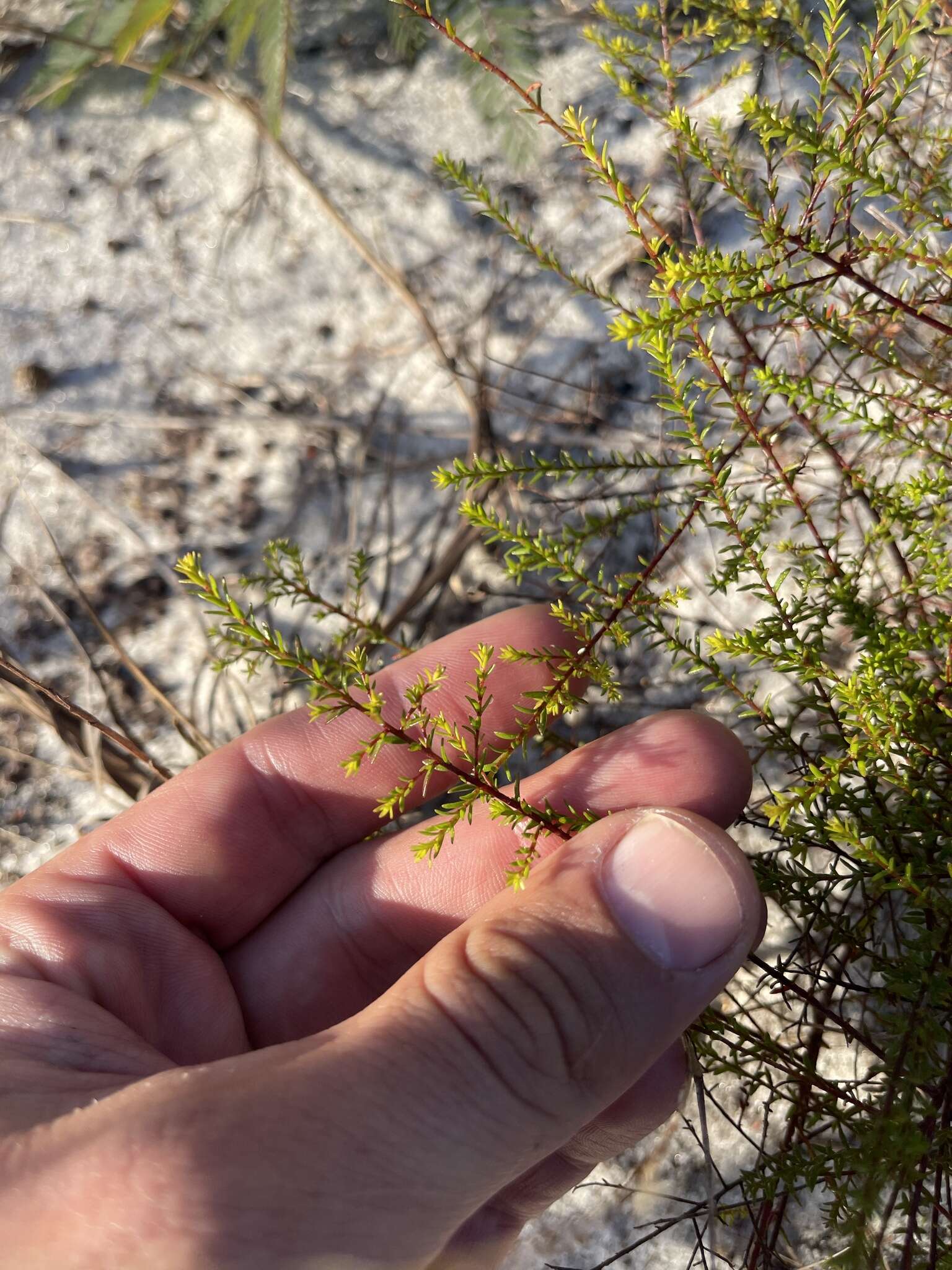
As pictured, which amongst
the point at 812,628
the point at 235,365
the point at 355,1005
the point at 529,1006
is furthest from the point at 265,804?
the point at 235,365

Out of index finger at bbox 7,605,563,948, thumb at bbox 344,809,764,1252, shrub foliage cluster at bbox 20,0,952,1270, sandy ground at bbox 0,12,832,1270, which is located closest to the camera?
shrub foliage cluster at bbox 20,0,952,1270

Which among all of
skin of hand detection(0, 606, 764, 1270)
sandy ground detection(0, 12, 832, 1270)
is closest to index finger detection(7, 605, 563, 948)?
skin of hand detection(0, 606, 764, 1270)

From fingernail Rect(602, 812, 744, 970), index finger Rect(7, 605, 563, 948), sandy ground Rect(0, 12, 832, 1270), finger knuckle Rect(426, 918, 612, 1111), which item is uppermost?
sandy ground Rect(0, 12, 832, 1270)

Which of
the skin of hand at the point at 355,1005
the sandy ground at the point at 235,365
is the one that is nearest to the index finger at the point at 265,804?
the skin of hand at the point at 355,1005

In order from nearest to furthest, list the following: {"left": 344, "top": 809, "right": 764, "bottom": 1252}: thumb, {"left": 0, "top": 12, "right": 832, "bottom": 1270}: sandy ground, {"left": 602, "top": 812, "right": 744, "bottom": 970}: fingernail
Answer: {"left": 344, "top": 809, "right": 764, "bottom": 1252}: thumb
{"left": 602, "top": 812, "right": 744, "bottom": 970}: fingernail
{"left": 0, "top": 12, "right": 832, "bottom": 1270}: sandy ground

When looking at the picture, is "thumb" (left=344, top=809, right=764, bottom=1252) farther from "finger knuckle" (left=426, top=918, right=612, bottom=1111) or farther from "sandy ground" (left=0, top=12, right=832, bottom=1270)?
"sandy ground" (left=0, top=12, right=832, bottom=1270)

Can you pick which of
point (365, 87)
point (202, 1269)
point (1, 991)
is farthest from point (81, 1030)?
point (365, 87)

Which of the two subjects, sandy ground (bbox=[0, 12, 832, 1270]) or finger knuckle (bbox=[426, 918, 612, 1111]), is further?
sandy ground (bbox=[0, 12, 832, 1270])

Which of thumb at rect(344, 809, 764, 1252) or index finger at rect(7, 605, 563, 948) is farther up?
index finger at rect(7, 605, 563, 948)
